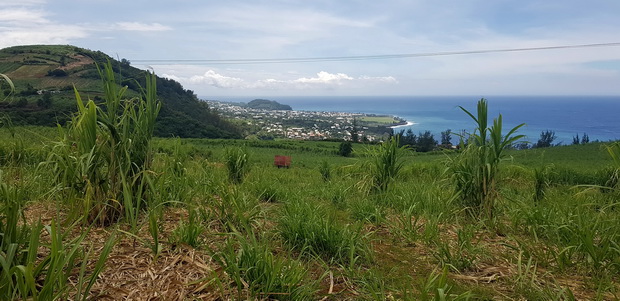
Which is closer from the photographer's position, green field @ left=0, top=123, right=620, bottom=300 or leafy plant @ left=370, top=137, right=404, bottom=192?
green field @ left=0, top=123, right=620, bottom=300

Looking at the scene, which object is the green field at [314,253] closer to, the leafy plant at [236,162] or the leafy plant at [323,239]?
the leafy plant at [323,239]

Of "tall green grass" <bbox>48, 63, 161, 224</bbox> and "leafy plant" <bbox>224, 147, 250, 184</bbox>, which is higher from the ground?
"tall green grass" <bbox>48, 63, 161, 224</bbox>

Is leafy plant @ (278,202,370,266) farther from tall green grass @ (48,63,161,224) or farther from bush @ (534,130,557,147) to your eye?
bush @ (534,130,557,147)

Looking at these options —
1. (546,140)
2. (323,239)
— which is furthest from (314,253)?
(546,140)

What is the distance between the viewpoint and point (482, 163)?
325 cm

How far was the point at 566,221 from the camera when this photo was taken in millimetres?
2879

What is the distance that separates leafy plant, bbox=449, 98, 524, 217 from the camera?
10.6 ft

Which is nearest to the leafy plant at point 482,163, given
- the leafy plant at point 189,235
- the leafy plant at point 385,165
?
the leafy plant at point 385,165

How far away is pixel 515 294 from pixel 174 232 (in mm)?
1974

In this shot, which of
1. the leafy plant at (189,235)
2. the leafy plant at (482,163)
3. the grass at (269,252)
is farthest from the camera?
the leafy plant at (482,163)

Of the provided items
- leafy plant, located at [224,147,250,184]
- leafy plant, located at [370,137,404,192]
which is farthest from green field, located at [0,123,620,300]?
leafy plant, located at [224,147,250,184]

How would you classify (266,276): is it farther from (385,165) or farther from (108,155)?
(385,165)

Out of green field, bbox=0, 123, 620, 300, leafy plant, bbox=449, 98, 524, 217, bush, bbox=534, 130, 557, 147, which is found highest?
leafy plant, bbox=449, 98, 524, 217

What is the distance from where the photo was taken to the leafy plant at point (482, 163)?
3.22m
